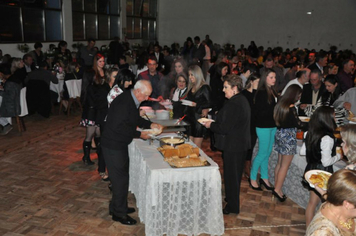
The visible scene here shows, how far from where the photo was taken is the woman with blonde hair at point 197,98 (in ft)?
13.8

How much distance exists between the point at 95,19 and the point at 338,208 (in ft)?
41.4

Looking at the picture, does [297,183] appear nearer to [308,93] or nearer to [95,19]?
[308,93]

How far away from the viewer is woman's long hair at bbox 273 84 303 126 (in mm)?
3544

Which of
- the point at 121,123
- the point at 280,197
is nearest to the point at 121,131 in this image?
the point at 121,123

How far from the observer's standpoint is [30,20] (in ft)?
32.7

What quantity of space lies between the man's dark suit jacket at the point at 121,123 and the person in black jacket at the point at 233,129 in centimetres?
80

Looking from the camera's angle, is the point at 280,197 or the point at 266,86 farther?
the point at 280,197

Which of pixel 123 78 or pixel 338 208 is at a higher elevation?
pixel 123 78

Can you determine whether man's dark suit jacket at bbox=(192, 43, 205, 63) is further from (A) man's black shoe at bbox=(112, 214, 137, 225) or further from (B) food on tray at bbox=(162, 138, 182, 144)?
(A) man's black shoe at bbox=(112, 214, 137, 225)

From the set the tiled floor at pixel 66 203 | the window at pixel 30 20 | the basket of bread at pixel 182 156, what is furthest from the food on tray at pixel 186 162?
the window at pixel 30 20

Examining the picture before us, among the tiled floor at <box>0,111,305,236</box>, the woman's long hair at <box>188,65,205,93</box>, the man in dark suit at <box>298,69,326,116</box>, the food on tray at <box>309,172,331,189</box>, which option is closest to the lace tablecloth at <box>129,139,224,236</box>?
the tiled floor at <box>0,111,305,236</box>

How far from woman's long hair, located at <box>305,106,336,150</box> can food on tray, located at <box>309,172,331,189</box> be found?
0.48 metres

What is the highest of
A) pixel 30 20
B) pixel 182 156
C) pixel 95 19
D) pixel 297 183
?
pixel 95 19

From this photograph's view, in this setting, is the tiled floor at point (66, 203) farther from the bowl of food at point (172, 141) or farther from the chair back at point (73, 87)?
the chair back at point (73, 87)
